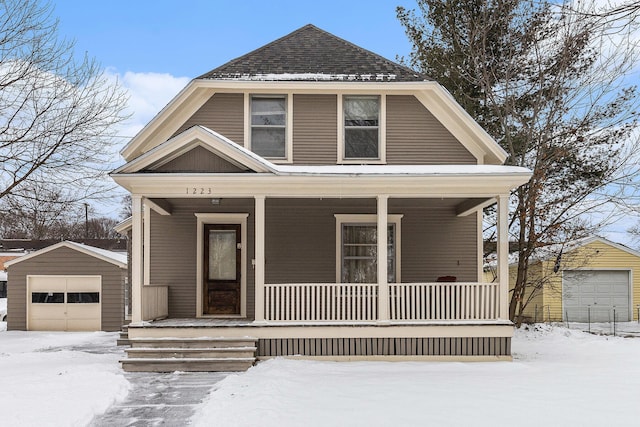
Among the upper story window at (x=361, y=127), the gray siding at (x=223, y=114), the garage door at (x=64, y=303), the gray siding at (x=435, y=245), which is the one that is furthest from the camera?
the garage door at (x=64, y=303)

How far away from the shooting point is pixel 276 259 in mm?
11375

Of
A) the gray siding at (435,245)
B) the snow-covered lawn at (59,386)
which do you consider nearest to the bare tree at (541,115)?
the gray siding at (435,245)

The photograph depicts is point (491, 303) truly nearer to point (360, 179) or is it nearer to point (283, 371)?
point (360, 179)

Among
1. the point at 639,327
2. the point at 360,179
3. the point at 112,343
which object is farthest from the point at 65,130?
the point at 639,327

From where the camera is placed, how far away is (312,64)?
1177cm

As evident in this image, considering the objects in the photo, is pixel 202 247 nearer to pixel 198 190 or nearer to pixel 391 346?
pixel 198 190

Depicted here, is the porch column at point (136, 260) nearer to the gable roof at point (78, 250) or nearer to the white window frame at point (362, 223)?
the white window frame at point (362, 223)

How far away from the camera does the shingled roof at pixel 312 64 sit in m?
11.3

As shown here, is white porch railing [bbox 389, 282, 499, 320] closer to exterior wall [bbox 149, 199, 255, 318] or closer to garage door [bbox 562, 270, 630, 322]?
exterior wall [bbox 149, 199, 255, 318]

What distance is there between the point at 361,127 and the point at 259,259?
3856 mm

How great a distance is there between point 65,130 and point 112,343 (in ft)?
18.0

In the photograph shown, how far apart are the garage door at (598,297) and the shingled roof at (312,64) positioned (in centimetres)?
1314

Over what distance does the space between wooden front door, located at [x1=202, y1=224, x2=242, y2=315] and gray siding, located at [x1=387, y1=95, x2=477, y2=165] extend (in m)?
3.72

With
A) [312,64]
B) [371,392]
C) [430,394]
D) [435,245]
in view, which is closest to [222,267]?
[435,245]
